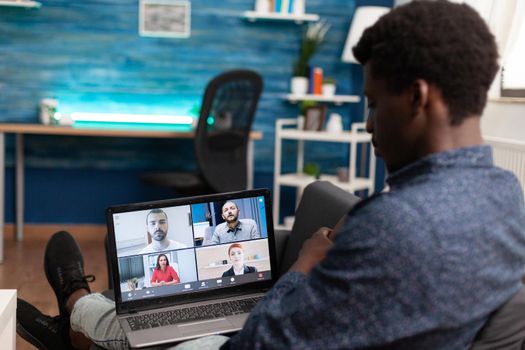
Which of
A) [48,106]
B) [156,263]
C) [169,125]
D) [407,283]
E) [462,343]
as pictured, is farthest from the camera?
[169,125]

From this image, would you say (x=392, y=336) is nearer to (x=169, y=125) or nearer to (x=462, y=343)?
(x=462, y=343)

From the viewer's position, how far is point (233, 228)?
1766 mm

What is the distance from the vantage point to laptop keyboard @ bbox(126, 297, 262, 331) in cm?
158

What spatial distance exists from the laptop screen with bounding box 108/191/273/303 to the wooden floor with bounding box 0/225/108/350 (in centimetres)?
133

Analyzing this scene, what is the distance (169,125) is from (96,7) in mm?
870

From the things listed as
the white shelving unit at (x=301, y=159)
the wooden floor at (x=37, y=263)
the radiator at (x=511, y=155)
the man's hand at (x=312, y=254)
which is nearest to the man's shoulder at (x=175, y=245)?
the man's hand at (x=312, y=254)

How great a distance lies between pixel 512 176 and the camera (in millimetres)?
1146

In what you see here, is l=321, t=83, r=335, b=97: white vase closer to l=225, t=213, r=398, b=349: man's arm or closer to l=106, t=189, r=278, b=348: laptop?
l=106, t=189, r=278, b=348: laptop

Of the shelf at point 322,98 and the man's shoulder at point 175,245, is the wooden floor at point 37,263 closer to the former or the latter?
the man's shoulder at point 175,245

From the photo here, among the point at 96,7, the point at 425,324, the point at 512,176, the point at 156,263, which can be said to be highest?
the point at 96,7

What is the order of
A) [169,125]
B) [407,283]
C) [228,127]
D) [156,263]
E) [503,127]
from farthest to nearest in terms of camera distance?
1. [169,125]
2. [228,127]
3. [503,127]
4. [156,263]
5. [407,283]

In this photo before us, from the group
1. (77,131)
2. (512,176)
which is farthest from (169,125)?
(512,176)

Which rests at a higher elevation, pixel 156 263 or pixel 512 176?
pixel 512 176

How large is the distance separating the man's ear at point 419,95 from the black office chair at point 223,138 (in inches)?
108
